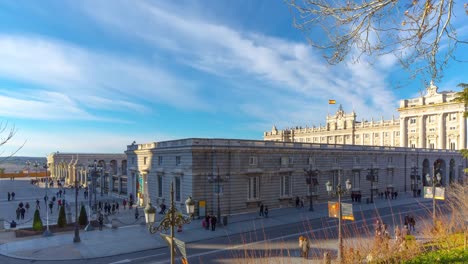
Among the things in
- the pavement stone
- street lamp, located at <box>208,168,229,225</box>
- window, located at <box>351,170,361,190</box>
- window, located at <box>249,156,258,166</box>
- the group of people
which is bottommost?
the pavement stone

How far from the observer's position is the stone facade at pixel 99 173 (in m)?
52.9

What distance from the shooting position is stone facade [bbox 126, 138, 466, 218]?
105 ft

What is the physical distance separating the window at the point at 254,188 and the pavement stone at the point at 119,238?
6.01 ft

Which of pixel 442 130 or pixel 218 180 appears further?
pixel 442 130

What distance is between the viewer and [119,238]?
961 inches

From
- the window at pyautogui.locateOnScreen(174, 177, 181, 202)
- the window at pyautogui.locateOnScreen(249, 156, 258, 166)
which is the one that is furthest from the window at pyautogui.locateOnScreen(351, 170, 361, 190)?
the window at pyautogui.locateOnScreen(174, 177, 181, 202)

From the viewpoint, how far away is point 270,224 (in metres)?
28.6

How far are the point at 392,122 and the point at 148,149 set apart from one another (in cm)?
7253

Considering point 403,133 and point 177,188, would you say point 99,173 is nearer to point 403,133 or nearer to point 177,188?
point 177,188

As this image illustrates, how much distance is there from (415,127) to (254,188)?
60.5 m

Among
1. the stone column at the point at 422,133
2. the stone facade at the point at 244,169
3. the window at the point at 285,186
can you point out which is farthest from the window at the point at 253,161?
the stone column at the point at 422,133

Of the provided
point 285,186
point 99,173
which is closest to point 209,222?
point 285,186

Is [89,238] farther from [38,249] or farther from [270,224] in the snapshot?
[270,224]

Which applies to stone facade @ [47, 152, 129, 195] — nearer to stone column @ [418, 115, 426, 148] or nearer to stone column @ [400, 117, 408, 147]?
stone column @ [400, 117, 408, 147]
